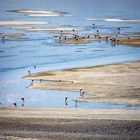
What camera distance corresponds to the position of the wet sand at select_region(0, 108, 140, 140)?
18109 mm

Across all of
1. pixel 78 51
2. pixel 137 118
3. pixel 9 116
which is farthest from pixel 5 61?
pixel 137 118

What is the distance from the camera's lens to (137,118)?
785 inches

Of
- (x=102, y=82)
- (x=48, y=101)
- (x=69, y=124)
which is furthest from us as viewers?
(x=102, y=82)

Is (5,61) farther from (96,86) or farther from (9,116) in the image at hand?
(9,116)

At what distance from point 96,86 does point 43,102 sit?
396cm

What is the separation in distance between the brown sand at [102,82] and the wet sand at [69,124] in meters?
2.49

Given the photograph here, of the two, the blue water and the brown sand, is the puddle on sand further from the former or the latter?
the brown sand

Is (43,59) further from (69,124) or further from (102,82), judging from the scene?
(69,124)

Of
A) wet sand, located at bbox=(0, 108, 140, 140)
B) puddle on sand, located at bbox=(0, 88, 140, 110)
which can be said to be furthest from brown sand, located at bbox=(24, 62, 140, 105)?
wet sand, located at bbox=(0, 108, 140, 140)

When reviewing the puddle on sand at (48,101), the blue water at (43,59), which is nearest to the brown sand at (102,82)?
the puddle on sand at (48,101)

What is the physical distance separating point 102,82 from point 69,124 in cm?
787

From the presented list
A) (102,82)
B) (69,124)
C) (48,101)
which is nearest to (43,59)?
(102,82)

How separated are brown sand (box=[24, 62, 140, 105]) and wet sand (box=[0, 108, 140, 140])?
8.17 ft

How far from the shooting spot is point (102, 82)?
26.7 m
